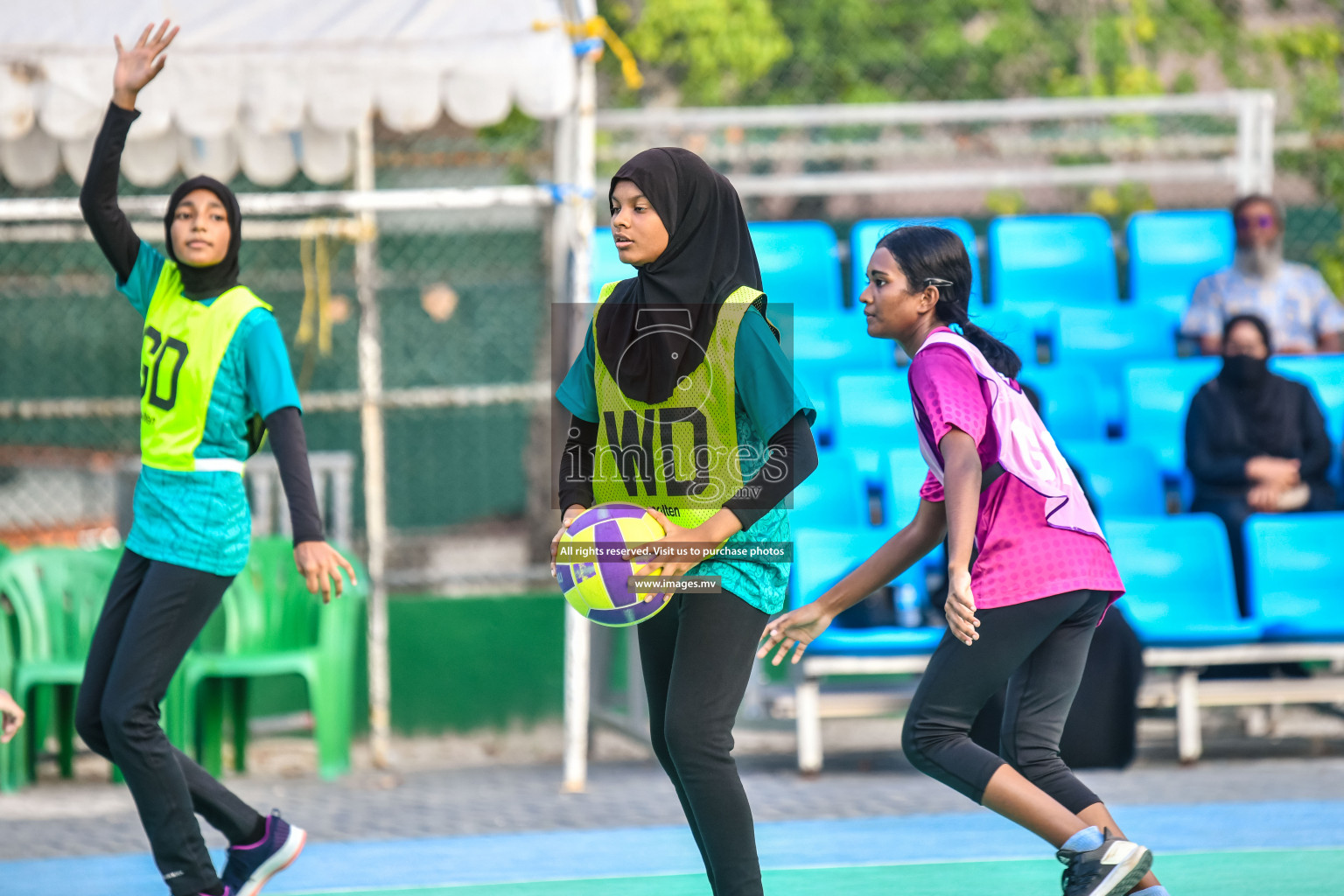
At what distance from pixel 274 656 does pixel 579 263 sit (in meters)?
2.18

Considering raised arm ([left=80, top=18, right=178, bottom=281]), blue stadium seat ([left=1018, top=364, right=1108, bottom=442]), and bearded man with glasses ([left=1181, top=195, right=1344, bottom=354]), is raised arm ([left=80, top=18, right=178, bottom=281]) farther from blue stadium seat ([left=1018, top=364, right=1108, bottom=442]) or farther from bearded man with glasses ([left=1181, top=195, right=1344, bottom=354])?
bearded man with glasses ([left=1181, top=195, right=1344, bottom=354])

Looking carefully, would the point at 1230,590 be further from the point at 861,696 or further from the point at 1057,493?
the point at 1057,493

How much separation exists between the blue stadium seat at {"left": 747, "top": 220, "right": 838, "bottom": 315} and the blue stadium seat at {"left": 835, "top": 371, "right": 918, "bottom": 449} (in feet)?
2.66

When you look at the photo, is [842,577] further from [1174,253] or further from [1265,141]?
[1265,141]

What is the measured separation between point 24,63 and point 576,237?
8.51 feet

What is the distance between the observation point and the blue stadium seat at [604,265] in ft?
25.3

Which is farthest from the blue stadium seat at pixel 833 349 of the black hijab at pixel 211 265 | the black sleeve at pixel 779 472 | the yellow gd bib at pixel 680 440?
the black sleeve at pixel 779 472

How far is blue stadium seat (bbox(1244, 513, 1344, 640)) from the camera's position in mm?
6793

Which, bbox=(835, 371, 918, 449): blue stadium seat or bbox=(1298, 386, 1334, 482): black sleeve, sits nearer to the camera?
bbox=(1298, 386, 1334, 482): black sleeve

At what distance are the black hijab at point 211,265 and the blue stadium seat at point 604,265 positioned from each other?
3208 millimetres

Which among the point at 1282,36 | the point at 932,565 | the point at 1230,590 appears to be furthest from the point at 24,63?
the point at 1282,36

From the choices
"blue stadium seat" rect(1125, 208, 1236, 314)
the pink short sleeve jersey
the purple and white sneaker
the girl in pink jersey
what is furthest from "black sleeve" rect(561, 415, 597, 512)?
"blue stadium seat" rect(1125, 208, 1236, 314)

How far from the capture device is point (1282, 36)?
9891 mm

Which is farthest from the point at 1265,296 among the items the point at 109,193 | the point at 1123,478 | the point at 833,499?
the point at 109,193
